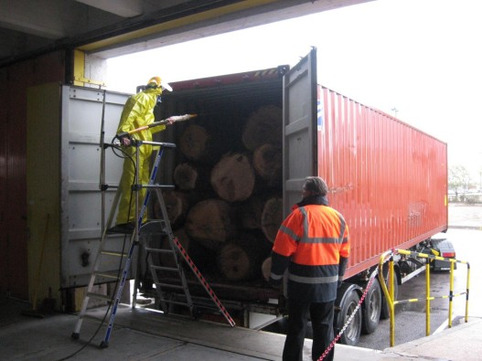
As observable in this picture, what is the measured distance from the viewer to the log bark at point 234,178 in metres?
5.62

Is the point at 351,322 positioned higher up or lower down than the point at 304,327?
lower down

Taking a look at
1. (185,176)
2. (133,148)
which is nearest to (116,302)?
(133,148)

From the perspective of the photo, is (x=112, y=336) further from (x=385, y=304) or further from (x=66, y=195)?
(x=385, y=304)

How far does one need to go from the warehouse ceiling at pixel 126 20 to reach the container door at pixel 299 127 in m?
0.93

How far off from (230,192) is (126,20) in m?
2.43

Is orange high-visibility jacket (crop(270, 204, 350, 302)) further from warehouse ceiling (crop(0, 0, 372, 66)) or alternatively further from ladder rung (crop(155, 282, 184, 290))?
warehouse ceiling (crop(0, 0, 372, 66))

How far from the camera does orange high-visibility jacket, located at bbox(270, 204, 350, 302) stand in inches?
142

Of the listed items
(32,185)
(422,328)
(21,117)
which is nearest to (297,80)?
(32,185)

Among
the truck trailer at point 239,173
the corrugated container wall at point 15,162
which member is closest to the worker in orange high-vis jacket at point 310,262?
the truck trailer at point 239,173

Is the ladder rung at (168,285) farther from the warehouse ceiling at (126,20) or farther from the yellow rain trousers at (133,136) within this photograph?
the warehouse ceiling at (126,20)

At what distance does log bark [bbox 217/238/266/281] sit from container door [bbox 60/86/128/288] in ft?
4.65

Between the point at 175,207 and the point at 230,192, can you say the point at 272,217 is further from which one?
the point at 175,207

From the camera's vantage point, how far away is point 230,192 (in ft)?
18.6

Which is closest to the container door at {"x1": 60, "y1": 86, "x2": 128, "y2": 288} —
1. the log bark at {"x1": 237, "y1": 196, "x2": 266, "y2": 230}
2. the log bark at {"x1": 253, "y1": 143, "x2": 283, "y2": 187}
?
the log bark at {"x1": 237, "y1": 196, "x2": 266, "y2": 230}
